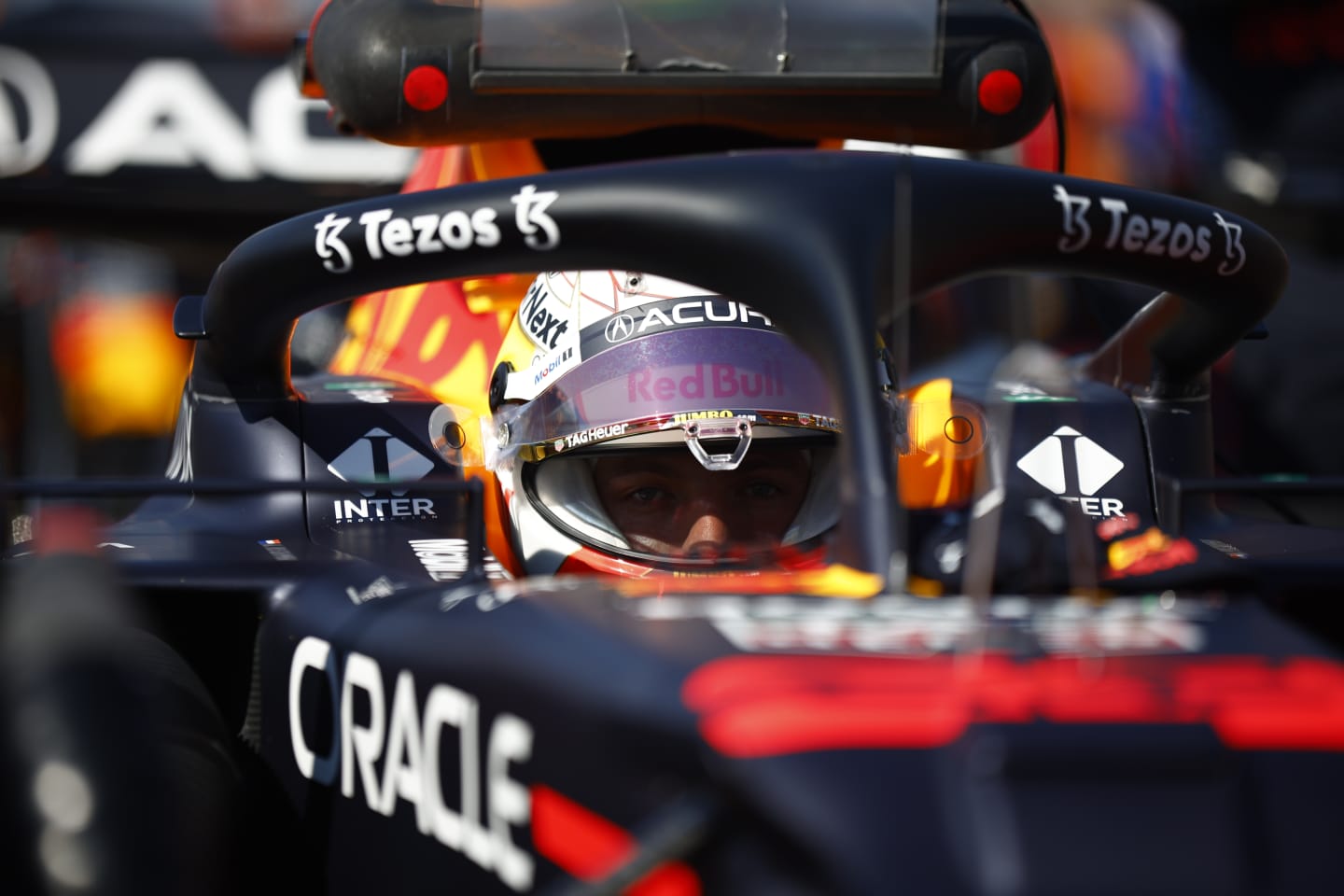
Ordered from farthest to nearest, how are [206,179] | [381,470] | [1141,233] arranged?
[206,179], [381,470], [1141,233]

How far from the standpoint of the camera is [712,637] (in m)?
1.01

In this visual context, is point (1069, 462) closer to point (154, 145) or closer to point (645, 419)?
point (645, 419)

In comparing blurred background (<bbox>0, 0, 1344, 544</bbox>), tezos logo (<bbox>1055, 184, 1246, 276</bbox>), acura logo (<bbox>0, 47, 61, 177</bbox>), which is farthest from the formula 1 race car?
acura logo (<bbox>0, 47, 61, 177</bbox>)

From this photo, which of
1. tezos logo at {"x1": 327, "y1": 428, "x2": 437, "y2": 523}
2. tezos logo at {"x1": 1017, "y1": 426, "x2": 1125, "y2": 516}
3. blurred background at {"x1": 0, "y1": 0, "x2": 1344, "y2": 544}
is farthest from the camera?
blurred background at {"x1": 0, "y1": 0, "x2": 1344, "y2": 544}

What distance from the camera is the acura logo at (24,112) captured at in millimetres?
6391

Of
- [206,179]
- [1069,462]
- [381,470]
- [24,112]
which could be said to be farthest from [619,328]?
[24,112]

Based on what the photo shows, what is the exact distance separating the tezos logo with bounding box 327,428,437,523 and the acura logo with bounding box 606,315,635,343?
0.33 m

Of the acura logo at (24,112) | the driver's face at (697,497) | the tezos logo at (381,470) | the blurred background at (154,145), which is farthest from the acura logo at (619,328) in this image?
the acura logo at (24,112)

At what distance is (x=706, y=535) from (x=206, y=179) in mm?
5057

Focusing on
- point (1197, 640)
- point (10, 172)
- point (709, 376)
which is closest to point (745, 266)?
point (1197, 640)

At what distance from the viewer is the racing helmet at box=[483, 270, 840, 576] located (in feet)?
5.92

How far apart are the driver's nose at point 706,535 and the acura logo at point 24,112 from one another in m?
5.24

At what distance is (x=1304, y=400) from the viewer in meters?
6.49

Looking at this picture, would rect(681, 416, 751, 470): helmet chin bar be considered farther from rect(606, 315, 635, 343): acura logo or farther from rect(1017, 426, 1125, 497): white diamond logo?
rect(1017, 426, 1125, 497): white diamond logo
